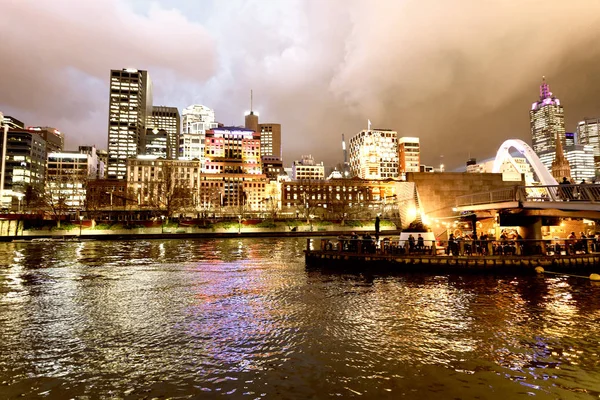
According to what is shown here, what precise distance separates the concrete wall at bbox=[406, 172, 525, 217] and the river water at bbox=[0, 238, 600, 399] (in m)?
14.8

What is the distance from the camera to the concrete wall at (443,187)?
3694 cm

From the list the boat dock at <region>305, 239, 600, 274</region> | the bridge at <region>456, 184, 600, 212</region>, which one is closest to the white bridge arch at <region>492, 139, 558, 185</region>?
the bridge at <region>456, 184, 600, 212</region>

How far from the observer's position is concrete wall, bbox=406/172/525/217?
121 ft

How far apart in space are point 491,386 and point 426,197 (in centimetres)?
2954

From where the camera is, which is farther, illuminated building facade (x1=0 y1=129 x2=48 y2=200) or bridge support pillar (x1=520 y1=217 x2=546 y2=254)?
illuminated building facade (x1=0 y1=129 x2=48 y2=200)

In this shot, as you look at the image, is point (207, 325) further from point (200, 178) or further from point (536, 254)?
point (200, 178)

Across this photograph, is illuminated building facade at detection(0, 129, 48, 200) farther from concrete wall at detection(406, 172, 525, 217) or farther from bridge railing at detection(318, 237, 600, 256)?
bridge railing at detection(318, 237, 600, 256)

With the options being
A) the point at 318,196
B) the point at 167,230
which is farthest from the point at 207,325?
the point at 318,196

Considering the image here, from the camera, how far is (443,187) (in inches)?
1487

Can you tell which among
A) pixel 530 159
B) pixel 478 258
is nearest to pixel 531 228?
pixel 478 258

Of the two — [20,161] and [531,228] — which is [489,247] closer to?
[531,228]

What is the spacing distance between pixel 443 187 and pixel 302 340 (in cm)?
3038

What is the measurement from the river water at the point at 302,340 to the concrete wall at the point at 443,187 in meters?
14.8

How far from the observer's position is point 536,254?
28.9m
